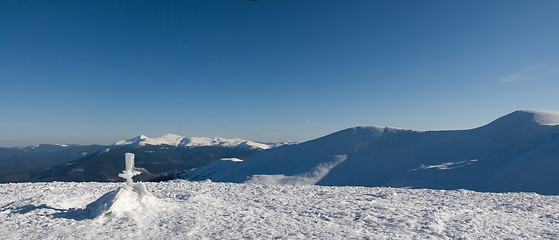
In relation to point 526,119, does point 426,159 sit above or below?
below

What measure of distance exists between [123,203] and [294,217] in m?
5.68

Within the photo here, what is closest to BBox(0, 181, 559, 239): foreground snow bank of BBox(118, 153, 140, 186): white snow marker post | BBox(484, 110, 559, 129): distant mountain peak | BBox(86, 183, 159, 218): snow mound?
BBox(86, 183, 159, 218): snow mound

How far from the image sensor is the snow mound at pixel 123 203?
767 centimetres

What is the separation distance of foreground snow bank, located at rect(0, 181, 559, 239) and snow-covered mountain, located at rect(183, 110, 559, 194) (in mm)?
20858

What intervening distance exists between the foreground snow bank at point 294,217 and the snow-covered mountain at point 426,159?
68.4ft

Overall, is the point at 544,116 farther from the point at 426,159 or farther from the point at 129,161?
the point at 129,161

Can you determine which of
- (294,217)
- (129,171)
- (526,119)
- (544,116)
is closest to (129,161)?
(129,171)

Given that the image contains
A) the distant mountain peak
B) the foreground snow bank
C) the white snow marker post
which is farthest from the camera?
the distant mountain peak

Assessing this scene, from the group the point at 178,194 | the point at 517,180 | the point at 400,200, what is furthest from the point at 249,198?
the point at 517,180

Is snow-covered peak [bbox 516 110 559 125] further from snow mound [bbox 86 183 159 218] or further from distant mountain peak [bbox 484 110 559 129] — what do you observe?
snow mound [bbox 86 183 159 218]

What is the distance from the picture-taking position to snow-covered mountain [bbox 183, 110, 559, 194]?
27.2 metres

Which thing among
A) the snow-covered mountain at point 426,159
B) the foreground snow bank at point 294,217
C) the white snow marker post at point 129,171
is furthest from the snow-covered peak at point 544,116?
the white snow marker post at point 129,171

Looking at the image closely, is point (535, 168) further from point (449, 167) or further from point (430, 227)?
point (430, 227)

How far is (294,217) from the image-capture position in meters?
8.05
